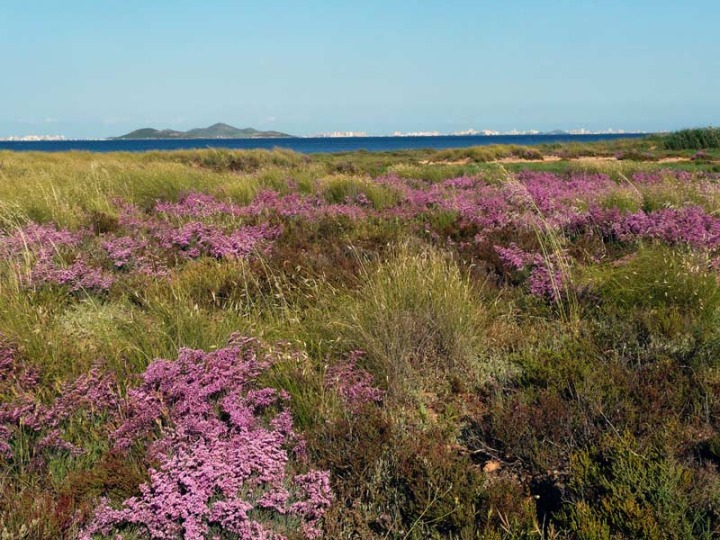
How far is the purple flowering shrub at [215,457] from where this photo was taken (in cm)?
264

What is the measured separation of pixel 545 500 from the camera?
9.56 feet

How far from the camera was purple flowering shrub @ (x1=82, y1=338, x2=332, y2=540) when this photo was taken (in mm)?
2637

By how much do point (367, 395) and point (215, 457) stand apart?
1.05 m

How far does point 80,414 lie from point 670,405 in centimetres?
353

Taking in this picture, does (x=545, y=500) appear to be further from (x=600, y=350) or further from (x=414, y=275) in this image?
(x=414, y=275)

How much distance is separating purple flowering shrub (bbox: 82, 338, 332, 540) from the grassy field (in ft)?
0.04

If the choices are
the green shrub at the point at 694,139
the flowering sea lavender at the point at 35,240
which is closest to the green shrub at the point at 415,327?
the flowering sea lavender at the point at 35,240

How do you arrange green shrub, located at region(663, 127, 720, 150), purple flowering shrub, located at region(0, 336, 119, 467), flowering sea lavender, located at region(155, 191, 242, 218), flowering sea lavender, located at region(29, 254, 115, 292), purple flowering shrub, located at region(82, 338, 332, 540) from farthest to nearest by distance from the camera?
1. green shrub, located at region(663, 127, 720, 150)
2. flowering sea lavender, located at region(155, 191, 242, 218)
3. flowering sea lavender, located at region(29, 254, 115, 292)
4. purple flowering shrub, located at region(0, 336, 119, 467)
5. purple flowering shrub, located at region(82, 338, 332, 540)

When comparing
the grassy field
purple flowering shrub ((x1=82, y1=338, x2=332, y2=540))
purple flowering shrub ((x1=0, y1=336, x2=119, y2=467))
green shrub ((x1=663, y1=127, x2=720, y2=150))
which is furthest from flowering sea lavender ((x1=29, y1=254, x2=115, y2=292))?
green shrub ((x1=663, y1=127, x2=720, y2=150))

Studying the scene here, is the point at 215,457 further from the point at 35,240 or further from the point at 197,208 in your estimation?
the point at 197,208

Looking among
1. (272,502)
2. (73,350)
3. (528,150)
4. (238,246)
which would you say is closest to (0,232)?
(238,246)

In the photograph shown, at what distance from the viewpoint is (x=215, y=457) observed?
295 cm

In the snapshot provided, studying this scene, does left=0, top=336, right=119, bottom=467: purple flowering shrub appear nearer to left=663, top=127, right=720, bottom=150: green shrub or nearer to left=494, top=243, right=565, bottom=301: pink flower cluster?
left=494, top=243, right=565, bottom=301: pink flower cluster

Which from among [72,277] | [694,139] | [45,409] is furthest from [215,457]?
[694,139]
